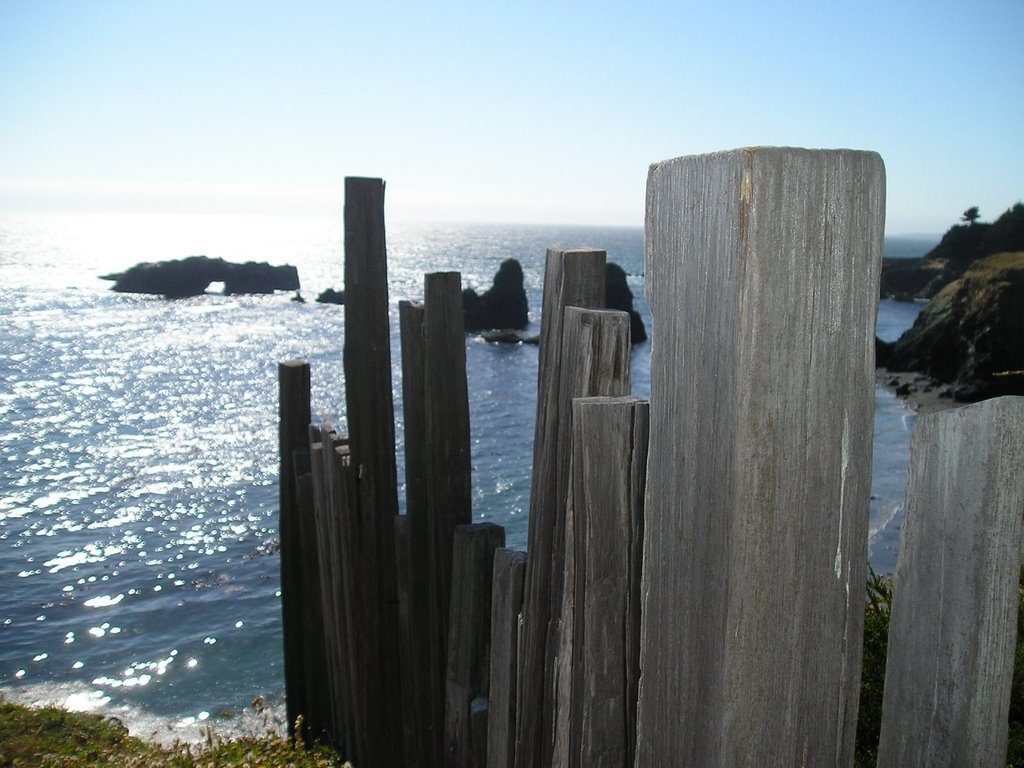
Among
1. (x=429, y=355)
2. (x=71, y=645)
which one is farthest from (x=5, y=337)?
(x=429, y=355)

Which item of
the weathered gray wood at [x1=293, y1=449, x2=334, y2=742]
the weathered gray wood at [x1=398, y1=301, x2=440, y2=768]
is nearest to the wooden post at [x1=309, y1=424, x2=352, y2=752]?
the weathered gray wood at [x1=293, y1=449, x2=334, y2=742]

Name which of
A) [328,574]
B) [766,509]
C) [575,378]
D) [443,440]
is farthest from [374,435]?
[766,509]

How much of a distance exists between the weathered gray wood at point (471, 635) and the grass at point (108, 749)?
3.76 ft

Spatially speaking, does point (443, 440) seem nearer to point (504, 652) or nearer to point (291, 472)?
point (504, 652)

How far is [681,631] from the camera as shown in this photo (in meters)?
1.49

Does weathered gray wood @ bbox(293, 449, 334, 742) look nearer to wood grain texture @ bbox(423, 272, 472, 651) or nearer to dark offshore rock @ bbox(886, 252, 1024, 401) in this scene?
wood grain texture @ bbox(423, 272, 472, 651)

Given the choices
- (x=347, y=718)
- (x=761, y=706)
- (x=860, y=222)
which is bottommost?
(x=347, y=718)

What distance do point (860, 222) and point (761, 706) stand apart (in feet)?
2.47

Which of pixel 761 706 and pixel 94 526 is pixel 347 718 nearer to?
pixel 761 706

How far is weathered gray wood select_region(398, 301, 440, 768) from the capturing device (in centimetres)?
344

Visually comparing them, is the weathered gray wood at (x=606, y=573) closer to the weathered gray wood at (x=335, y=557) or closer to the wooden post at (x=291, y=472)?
the weathered gray wood at (x=335, y=557)

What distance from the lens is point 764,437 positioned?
4.33 feet

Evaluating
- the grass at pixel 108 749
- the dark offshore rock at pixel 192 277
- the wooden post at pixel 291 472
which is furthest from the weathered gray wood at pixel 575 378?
the dark offshore rock at pixel 192 277

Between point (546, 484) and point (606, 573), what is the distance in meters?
0.41
